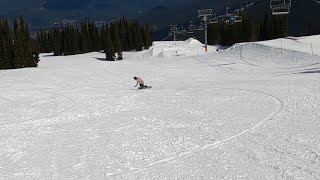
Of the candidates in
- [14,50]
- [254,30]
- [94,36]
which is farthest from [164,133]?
[94,36]

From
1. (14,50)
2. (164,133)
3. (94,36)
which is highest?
(94,36)

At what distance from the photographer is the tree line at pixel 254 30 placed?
96688mm

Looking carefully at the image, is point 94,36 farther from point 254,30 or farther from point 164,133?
point 164,133

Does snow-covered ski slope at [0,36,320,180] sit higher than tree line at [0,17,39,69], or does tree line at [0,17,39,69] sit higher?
tree line at [0,17,39,69]

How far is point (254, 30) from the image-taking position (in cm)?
10000

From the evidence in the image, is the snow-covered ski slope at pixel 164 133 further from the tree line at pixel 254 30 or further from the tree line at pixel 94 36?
the tree line at pixel 254 30

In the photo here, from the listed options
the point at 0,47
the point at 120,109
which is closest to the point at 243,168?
the point at 120,109

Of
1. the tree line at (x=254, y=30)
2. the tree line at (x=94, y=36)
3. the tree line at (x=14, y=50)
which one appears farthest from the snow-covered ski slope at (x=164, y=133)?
the tree line at (x=254, y=30)

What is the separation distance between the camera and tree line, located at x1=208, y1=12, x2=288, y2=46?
96.7 m

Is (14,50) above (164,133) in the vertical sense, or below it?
above

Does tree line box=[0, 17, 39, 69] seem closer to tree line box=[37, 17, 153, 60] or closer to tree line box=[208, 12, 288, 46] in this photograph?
tree line box=[37, 17, 153, 60]

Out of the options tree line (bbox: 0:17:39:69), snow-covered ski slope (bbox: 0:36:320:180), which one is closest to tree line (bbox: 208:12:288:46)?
tree line (bbox: 0:17:39:69)

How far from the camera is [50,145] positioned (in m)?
16.1

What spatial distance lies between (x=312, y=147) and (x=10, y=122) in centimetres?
1664
